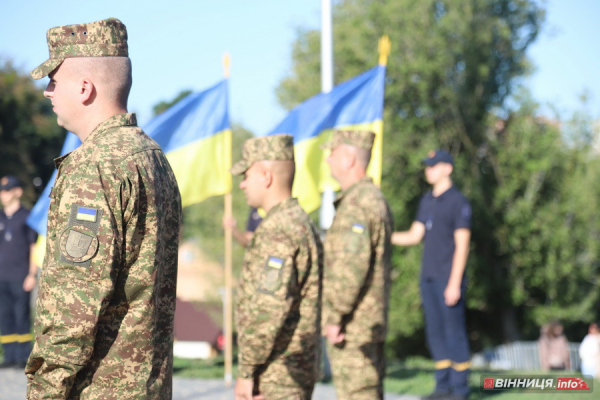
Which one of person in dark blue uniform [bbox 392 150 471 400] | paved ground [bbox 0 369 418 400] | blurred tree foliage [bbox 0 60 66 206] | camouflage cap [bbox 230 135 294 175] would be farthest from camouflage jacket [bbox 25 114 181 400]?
blurred tree foliage [bbox 0 60 66 206]

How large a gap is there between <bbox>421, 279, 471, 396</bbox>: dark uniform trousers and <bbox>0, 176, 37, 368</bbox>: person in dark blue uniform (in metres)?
4.74

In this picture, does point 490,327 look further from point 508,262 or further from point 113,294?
point 113,294

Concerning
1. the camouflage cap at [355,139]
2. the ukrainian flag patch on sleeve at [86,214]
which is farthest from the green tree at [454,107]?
the ukrainian flag patch on sleeve at [86,214]

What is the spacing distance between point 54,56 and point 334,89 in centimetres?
635

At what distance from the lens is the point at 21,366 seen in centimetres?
867

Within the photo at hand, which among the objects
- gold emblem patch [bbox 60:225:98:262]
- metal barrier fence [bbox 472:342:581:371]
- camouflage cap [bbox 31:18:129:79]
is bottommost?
metal barrier fence [bbox 472:342:581:371]

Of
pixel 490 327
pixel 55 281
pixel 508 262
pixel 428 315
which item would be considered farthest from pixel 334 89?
pixel 490 327

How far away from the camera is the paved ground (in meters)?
6.98

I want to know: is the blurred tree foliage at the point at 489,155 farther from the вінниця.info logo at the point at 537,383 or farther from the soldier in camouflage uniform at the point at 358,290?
the soldier in camouflage uniform at the point at 358,290

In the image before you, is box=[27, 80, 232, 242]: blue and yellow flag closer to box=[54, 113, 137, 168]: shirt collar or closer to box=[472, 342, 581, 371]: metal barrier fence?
box=[54, 113, 137, 168]: shirt collar

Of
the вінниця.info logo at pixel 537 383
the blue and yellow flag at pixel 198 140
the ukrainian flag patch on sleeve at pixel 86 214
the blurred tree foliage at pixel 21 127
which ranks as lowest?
the вінниця.info logo at pixel 537 383

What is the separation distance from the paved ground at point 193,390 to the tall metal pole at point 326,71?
87.2 inches

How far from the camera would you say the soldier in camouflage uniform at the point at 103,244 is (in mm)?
2393

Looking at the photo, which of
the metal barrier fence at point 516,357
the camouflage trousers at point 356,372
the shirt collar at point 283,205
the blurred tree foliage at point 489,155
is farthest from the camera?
the blurred tree foliage at point 489,155
